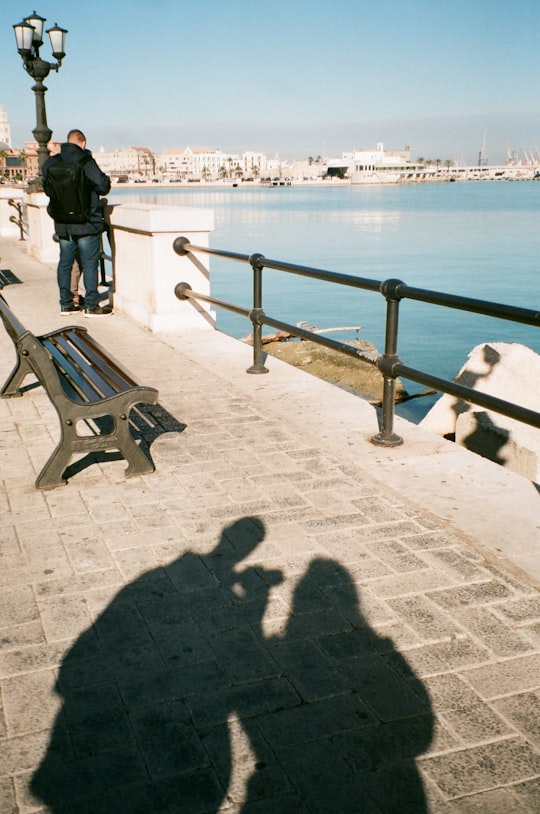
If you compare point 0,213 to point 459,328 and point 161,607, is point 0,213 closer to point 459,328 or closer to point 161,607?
point 459,328

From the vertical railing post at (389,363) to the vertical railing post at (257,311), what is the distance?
6.34 ft

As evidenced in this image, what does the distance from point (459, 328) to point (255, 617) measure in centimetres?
2409

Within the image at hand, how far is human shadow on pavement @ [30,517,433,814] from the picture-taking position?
2.22 meters

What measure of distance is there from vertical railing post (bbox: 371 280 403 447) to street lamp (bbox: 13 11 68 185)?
12.9 m

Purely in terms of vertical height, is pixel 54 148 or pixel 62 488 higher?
pixel 54 148

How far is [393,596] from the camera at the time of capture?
10.7 ft

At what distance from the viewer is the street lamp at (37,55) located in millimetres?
16156

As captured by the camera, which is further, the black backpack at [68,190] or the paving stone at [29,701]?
the black backpack at [68,190]

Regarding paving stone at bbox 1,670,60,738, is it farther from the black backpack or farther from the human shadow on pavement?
the black backpack

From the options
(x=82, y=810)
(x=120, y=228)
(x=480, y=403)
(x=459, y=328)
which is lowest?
(x=459, y=328)

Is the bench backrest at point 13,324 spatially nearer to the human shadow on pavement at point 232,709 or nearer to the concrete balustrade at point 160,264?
the human shadow on pavement at point 232,709

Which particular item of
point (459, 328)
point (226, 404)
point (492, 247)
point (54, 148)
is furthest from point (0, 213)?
point (492, 247)

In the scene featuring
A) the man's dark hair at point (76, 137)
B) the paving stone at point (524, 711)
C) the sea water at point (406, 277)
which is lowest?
the sea water at point (406, 277)

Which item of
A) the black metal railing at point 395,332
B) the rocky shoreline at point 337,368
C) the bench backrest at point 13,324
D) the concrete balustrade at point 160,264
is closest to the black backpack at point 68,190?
the concrete balustrade at point 160,264
